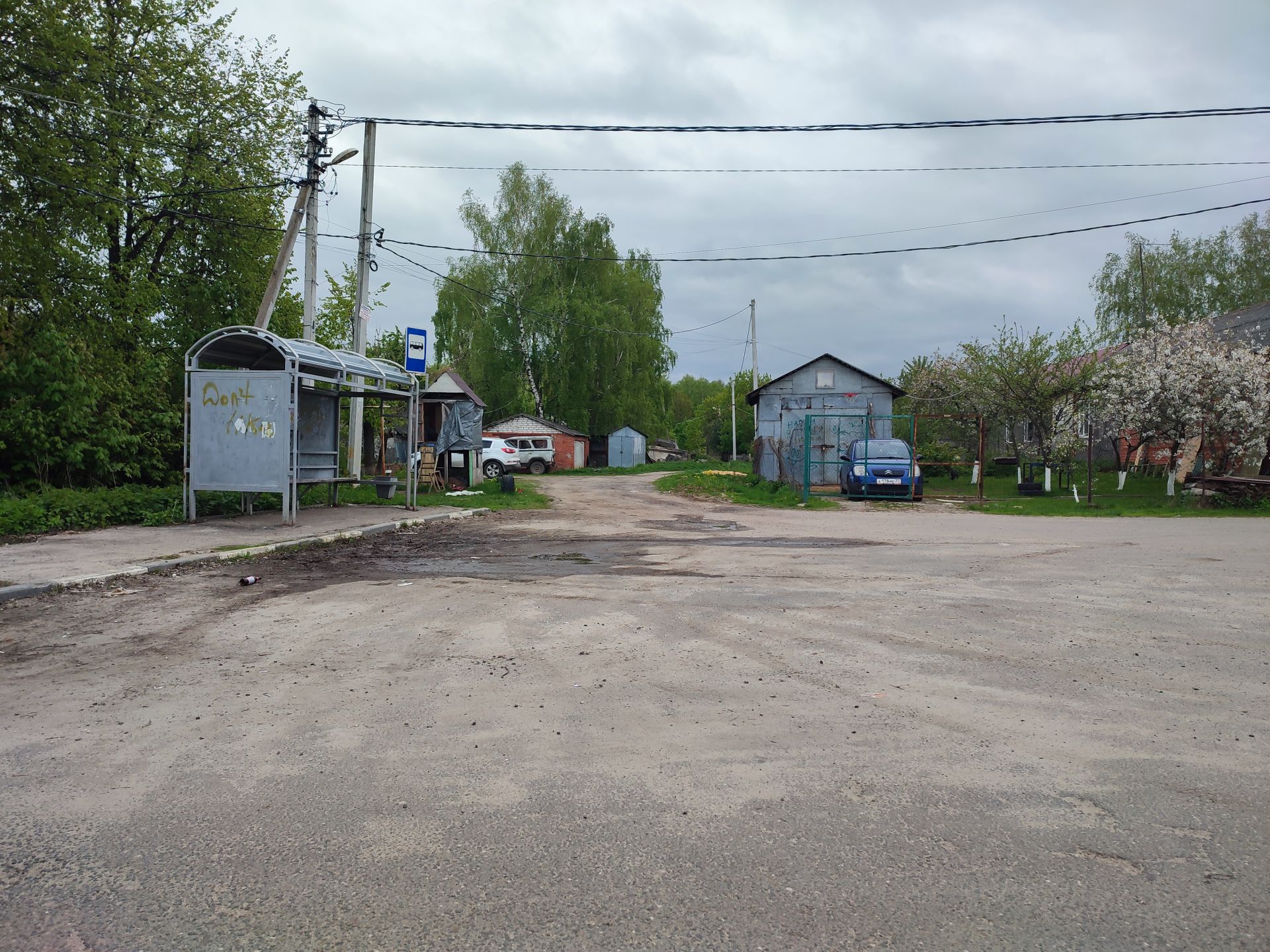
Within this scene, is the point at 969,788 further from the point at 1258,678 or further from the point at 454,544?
the point at 454,544

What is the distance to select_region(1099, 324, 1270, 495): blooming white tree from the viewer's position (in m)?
22.2

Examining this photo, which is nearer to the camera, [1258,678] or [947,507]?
[1258,678]

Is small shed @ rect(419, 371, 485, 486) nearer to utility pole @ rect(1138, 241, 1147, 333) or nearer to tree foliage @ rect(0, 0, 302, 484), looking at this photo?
tree foliage @ rect(0, 0, 302, 484)

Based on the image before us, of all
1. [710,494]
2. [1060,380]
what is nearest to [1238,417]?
[1060,380]

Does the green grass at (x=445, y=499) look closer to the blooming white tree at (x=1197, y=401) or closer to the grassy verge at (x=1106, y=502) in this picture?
the grassy verge at (x=1106, y=502)

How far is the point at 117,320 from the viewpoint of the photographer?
1728cm

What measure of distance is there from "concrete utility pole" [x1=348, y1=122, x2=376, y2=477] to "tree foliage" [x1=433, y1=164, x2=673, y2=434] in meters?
27.1

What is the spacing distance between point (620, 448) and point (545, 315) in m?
12.4

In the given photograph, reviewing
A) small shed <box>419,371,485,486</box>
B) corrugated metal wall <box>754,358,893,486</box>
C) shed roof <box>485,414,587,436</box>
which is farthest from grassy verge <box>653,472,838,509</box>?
shed roof <box>485,414,587,436</box>

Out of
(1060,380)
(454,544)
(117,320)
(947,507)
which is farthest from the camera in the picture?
Result: (1060,380)

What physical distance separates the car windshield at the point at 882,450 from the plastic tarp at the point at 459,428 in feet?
34.7

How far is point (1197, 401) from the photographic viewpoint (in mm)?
22438

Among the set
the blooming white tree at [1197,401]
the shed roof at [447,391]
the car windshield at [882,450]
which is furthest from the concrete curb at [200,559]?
the blooming white tree at [1197,401]

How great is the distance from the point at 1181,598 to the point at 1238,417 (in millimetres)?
17889
